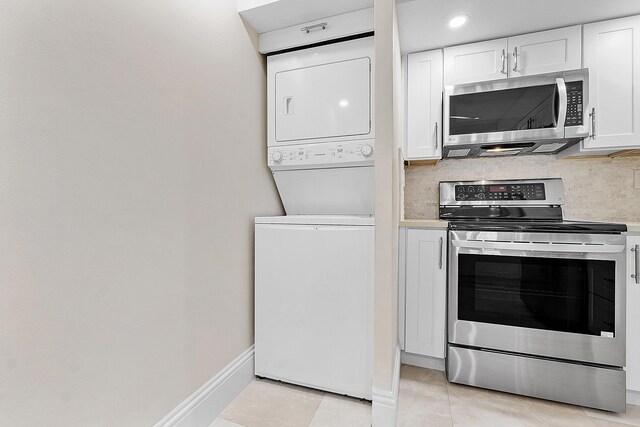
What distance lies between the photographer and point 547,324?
1652 millimetres

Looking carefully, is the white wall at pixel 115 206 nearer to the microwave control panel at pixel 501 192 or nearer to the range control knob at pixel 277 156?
the range control knob at pixel 277 156

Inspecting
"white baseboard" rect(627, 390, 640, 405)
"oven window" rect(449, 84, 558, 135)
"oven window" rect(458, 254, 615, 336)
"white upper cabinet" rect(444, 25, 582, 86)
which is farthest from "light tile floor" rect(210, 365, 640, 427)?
"white upper cabinet" rect(444, 25, 582, 86)

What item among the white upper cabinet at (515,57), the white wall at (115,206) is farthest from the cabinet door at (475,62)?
the white wall at (115,206)

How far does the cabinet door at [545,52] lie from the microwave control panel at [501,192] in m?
0.77

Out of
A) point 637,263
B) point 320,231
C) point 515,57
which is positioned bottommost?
point 637,263

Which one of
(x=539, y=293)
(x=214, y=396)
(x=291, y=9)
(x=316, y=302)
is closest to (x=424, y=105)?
(x=291, y=9)

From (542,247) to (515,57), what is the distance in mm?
1283

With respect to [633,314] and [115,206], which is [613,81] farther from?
[115,206]

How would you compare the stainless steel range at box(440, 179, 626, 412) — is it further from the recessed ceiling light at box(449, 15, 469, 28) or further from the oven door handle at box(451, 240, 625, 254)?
the recessed ceiling light at box(449, 15, 469, 28)

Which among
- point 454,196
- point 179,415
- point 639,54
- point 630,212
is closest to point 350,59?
point 454,196

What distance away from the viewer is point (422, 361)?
6.62ft

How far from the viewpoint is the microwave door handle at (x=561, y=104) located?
5.94 feet

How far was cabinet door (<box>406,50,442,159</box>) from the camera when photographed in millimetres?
2137

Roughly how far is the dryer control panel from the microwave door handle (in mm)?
1209
